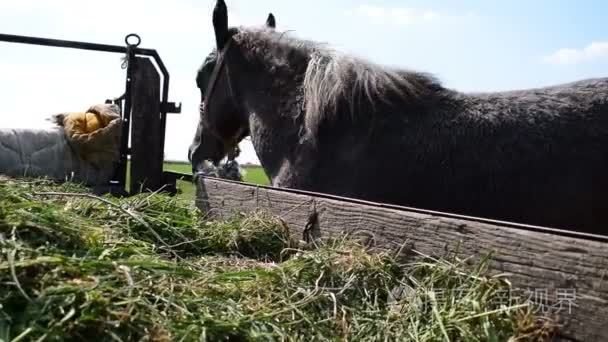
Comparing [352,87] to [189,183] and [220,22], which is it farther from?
[189,183]

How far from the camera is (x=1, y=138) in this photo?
495 centimetres

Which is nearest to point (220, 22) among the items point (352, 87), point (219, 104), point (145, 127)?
point (219, 104)

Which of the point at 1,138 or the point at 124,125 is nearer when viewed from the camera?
the point at 1,138

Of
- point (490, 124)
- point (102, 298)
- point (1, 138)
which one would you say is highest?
point (490, 124)

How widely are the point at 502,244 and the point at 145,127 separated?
4.46 m

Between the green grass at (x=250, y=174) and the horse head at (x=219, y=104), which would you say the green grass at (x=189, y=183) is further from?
the horse head at (x=219, y=104)

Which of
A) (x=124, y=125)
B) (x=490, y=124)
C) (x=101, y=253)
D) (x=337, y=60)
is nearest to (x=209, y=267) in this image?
(x=101, y=253)

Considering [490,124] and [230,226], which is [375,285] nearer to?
[230,226]

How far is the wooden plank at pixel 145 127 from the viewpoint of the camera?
5719mm

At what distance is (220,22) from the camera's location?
4871 mm

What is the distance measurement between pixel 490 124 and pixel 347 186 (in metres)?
0.87

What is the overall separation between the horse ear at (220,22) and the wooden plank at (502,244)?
7.76 feet

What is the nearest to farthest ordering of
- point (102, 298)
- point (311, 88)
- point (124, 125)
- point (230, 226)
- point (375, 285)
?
point (102, 298), point (375, 285), point (230, 226), point (311, 88), point (124, 125)

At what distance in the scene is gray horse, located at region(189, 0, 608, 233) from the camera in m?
3.04
